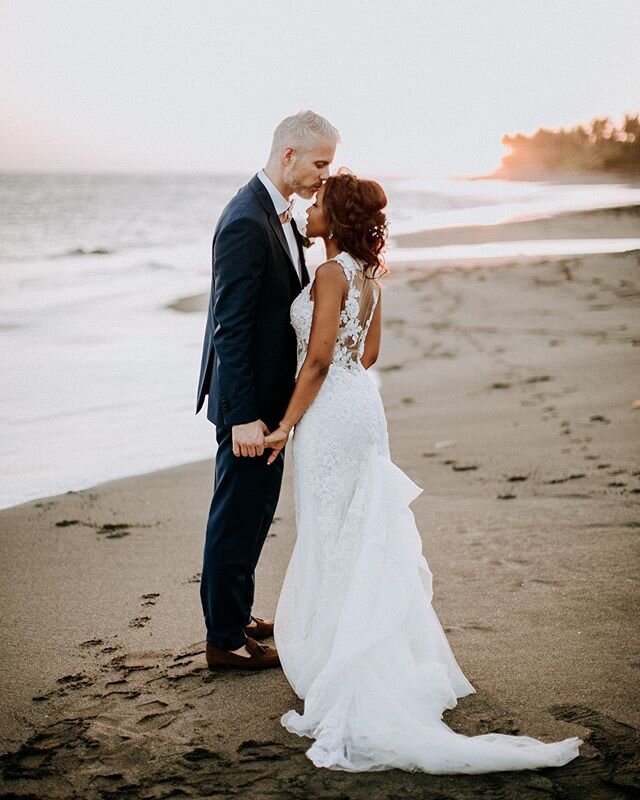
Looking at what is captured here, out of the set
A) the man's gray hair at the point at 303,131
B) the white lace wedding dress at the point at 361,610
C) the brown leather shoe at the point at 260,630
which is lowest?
the brown leather shoe at the point at 260,630

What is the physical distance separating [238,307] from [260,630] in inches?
59.1

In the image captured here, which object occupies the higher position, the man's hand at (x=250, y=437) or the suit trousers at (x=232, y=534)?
the man's hand at (x=250, y=437)

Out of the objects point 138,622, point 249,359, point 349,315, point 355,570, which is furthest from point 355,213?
point 138,622

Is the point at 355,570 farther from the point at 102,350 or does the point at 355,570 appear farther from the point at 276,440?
the point at 102,350

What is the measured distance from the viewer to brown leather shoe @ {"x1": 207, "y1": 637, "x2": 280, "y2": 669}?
3445mm

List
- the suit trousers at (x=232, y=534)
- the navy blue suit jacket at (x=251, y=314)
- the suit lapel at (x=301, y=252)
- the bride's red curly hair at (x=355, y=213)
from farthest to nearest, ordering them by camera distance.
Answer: the suit lapel at (x=301, y=252) → the suit trousers at (x=232, y=534) → the navy blue suit jacket at (x=251, y=314) → the bride's red curly hair at (x=355, y=213)

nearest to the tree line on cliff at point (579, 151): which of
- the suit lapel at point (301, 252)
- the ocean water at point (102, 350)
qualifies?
the ocean water at point (102, 350)

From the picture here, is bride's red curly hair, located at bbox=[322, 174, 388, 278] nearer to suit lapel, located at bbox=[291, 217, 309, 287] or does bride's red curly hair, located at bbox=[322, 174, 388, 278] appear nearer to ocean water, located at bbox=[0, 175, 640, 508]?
suit lapel, located at bbox=[291, 217, 309, 287]

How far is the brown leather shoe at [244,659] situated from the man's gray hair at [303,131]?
2.00 m

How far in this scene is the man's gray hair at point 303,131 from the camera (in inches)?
129

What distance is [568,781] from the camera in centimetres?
266

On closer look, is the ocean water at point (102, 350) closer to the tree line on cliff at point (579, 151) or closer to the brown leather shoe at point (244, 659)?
the brown leather shoe at point (244, 659)

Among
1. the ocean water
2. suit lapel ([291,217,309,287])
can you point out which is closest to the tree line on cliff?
the ocean water

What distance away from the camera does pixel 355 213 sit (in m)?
3.07
